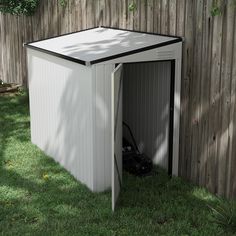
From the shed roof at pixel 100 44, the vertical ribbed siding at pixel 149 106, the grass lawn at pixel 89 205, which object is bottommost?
the grass lawn at pixel 89 205

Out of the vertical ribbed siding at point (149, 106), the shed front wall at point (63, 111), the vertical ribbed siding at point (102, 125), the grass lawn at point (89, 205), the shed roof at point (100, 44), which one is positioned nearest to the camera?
the grass lawn at point (89, 205)

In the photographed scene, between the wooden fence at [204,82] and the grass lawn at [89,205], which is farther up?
the wooden fence at [204,82]

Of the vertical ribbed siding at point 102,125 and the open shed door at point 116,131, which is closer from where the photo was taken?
the open shed door at point 116,131

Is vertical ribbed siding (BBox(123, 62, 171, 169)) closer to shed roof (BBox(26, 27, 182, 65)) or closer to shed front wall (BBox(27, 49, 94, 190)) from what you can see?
shed roof (BBox(26, 27, 182, 65))

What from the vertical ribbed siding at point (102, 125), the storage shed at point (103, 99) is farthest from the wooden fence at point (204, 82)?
the vertical ribbed siding at point (102, 125)

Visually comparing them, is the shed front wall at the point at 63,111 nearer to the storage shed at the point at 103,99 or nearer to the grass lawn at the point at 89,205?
the storage shed at the point at 103,99

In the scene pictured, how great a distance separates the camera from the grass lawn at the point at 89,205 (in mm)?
6602

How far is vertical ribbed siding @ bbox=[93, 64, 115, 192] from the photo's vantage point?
300 inches

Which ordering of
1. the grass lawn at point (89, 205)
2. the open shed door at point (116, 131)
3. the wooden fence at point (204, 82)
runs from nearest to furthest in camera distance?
the grass lawn at point (89, 205)
the open shed door at point (116, 131)
the wooden fence at point (204, 82)

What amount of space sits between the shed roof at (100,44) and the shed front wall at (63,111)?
0.50 ft

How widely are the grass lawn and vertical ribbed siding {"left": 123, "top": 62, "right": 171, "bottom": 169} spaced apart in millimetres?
675

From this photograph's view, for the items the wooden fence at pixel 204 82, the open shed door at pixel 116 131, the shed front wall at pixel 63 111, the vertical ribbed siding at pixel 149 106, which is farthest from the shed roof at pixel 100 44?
the vertical ribbed siding at pixel 149 106

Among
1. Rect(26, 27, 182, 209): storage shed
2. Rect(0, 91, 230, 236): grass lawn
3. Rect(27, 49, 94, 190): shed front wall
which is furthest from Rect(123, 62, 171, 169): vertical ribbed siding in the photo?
Rect(27, 49, 94, 190): shed front wall

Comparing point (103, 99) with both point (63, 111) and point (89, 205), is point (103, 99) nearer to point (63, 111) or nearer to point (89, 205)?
point (63, 111)
